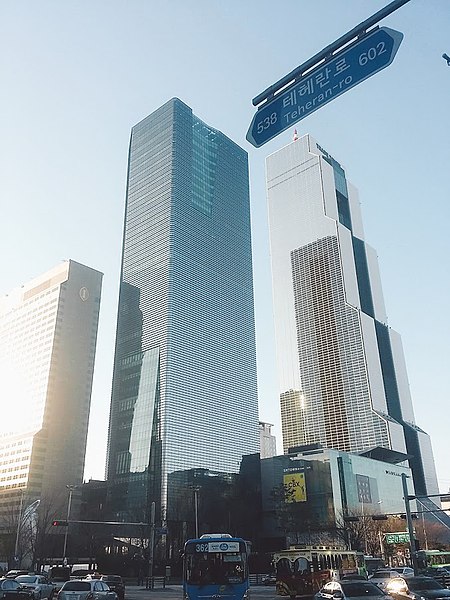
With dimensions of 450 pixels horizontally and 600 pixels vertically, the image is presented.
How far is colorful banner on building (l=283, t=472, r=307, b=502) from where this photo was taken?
358 feet

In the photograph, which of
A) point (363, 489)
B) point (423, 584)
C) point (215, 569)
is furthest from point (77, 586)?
point (363, 489)

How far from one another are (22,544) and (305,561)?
8742 centimetres

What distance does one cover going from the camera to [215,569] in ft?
66.8

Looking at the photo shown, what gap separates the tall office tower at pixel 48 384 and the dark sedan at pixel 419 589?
134606 mm

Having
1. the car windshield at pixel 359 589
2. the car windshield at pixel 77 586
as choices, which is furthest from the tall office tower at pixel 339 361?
the car windshield at pixel 359 589

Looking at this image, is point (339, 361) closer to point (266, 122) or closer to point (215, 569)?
point (215, 569)

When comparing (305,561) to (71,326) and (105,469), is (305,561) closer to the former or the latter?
(105,469)

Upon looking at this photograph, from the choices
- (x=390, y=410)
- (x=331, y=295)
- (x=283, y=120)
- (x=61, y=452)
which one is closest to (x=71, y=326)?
(x=61, y=452)

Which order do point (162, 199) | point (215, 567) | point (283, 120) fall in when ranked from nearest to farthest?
point (283, 120)
point (215, 567)
point (162, 199)

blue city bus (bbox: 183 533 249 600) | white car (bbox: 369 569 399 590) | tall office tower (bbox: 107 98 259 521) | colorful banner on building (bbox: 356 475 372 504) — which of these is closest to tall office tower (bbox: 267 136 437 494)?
tall office tower (bbox: 107 98 259 521)

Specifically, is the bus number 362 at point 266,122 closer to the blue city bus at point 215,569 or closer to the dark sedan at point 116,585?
the blue city bus at point 215,569

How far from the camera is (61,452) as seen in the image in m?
157

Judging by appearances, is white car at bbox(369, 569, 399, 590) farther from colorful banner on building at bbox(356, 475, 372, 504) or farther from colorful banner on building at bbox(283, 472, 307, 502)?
colorful banner on building at bbox(356, 475, 372, 504)

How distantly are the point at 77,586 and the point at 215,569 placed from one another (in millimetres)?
6693
